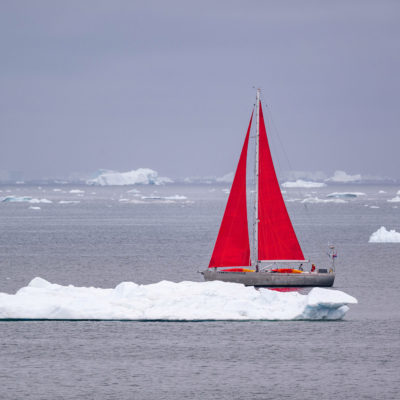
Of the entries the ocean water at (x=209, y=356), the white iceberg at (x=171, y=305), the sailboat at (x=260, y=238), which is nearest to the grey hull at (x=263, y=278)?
the sailboat at (x=260, y=238)

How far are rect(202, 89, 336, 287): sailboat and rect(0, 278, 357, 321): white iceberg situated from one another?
28.5ft

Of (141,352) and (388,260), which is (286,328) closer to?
(141,352)

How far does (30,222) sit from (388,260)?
59.8 meters

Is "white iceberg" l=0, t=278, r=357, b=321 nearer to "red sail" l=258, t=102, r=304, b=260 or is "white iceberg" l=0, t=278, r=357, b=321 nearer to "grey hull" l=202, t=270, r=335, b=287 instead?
"grey hull" l=202, t=270, r=335, b=287

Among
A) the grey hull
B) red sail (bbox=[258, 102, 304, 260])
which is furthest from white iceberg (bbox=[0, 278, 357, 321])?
red sail (bbox=[258, 102, 304, 260])

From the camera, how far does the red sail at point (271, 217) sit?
148ft

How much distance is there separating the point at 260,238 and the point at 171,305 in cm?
1142

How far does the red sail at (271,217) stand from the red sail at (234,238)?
0.95 meters

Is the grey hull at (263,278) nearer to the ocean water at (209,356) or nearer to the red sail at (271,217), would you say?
the red sail at (271,217)

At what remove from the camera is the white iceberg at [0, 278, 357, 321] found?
110 feet

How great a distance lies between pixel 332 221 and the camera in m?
116

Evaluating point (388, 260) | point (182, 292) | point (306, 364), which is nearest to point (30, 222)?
point (388, 260)

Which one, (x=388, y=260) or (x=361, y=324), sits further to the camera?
(x=388, y=260)

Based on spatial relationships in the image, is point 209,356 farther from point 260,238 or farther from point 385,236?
point 385,236
